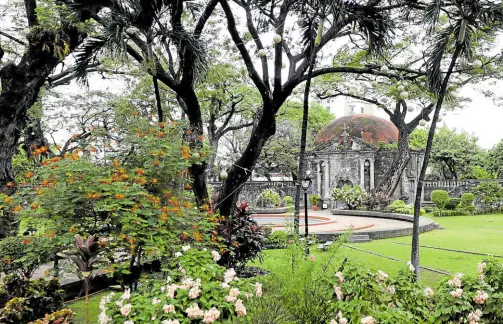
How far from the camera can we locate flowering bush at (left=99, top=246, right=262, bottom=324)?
9.14ft

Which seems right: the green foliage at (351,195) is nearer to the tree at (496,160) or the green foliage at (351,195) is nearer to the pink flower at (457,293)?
the tree at (496,160)

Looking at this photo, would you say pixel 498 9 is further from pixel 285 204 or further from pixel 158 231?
pixel 285 204

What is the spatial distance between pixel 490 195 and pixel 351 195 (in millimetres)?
6761

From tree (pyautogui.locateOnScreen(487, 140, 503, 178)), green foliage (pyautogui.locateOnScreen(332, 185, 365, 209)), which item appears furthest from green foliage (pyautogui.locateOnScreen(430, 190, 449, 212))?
tree (pyautogui.locateOnScreen(487, 140, 503, 178))

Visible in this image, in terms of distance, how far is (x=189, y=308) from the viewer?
2.80m

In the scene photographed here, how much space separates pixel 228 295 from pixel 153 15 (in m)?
4.83

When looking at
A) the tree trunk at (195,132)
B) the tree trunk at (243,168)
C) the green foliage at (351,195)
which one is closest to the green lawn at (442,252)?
the tree trunk at (243,168)

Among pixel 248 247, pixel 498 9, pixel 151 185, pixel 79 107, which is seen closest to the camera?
pixel 151 185

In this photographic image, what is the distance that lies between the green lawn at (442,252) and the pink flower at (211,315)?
9.30 ft

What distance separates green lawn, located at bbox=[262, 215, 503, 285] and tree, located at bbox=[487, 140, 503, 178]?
54.0ft

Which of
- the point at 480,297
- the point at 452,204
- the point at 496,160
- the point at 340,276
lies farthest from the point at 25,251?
the point at 496,160

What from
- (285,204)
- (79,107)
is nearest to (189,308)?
(79,107)

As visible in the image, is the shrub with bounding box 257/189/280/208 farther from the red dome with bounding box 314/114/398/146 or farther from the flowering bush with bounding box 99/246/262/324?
the flowering bush with bounding box 99/246/262/324

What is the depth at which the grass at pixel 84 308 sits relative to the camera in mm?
4938
